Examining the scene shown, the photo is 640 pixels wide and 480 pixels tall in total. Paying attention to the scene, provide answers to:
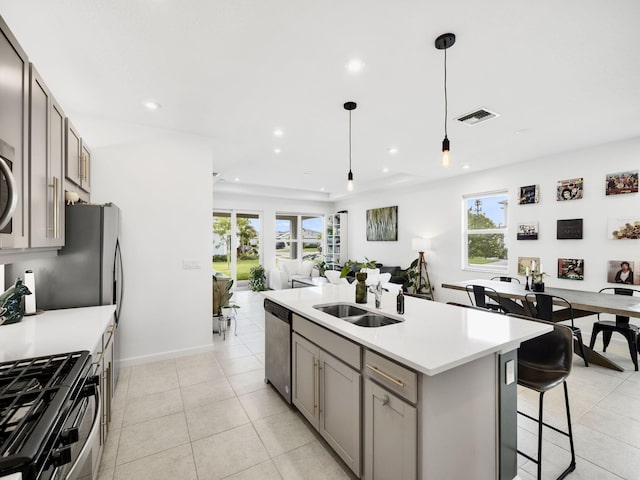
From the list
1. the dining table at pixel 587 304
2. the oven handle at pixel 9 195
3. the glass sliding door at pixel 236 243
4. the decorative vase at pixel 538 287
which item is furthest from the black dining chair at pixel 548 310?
the glass sliding door at pixel 236 243

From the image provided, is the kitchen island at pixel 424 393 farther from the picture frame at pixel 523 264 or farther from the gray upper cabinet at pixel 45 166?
the picture frame at pixel 523 264

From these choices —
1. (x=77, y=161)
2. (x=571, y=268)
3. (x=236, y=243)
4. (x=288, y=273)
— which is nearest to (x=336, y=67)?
(x=77, y=161)

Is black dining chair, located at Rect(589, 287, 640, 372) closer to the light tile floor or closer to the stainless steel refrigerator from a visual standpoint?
the light tile floor

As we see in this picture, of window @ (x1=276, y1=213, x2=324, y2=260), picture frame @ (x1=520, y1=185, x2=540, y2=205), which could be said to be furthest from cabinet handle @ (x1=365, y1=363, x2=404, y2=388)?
window @ (x1=276, y1=213, x2=324, y2=260)

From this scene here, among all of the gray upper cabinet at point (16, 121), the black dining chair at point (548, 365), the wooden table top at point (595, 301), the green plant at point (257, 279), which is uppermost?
the gray upper cabinet at point (16, 121)

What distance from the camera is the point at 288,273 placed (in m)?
7.91

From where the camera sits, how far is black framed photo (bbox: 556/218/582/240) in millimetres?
4426

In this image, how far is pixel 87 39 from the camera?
6.69ft

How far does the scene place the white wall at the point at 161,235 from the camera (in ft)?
11.1

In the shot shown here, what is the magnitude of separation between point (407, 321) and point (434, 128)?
Answer: 2.67 m

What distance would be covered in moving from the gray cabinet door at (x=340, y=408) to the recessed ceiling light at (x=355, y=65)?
2.14 m

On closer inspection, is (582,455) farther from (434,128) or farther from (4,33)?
(4,33)

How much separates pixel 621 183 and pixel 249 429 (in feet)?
17.7

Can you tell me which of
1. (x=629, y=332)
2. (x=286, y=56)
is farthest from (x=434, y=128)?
(x=629, y=332)
